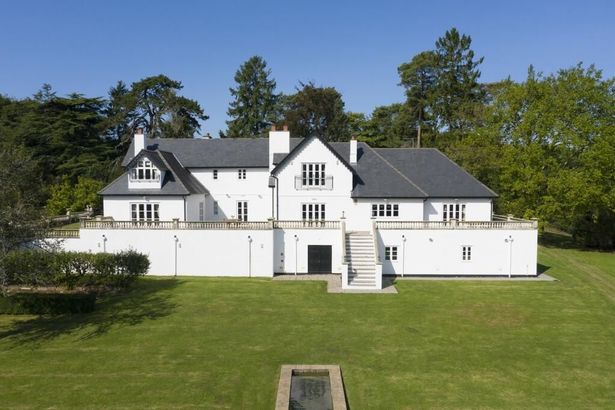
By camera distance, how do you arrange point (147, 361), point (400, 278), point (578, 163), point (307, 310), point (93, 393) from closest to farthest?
point (93, 393), point (147, 361), point (307, 310), point (400, 278), point (578, 163)

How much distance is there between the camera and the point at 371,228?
35.5 metres

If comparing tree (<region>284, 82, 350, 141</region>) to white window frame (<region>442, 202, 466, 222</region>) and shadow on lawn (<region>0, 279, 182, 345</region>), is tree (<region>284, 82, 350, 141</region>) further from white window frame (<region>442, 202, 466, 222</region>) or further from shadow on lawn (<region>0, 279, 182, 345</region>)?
shadow on lawn (<region>0, 279, 182, 345</region>)

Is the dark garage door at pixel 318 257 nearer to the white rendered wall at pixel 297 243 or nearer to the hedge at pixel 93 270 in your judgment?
the white rendered wall at pixel 297 243

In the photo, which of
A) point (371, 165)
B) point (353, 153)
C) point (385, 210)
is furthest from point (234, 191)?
point (385, 210)

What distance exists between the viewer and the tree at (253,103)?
3440 inches

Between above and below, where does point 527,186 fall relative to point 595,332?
above

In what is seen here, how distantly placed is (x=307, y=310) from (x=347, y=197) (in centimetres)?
1404

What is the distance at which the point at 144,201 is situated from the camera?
121 feet

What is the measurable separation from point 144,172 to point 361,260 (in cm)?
1957

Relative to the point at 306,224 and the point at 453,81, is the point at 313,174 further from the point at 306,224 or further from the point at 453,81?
the point at 453,81

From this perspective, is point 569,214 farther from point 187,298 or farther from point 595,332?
point 187,298

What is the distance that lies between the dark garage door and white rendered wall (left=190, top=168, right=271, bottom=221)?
8.21 meters

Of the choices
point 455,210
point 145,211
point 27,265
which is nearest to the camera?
point 27,265

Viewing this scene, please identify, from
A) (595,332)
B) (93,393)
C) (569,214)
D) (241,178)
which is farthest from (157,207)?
(569,214)
